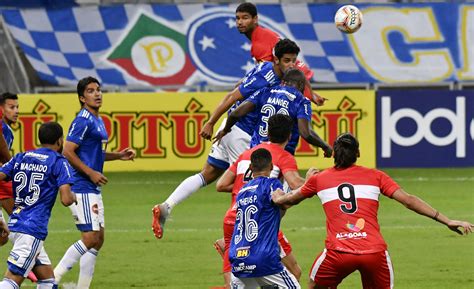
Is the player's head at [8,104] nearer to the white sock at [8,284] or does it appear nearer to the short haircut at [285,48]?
the white sock at [8,284]

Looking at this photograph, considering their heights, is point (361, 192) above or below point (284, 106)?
below

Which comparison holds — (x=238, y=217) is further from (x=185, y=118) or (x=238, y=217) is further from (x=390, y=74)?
(x=390, y=74)

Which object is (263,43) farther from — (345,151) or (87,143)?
(345,151)

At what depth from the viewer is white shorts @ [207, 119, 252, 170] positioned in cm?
1271

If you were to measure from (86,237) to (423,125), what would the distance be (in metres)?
12.5

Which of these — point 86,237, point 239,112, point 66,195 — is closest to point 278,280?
point 66,195

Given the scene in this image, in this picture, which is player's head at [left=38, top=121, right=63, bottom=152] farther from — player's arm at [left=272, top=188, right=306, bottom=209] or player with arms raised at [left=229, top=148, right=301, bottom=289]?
player's arm at [left=272, top=188, right=306, bottom=209]

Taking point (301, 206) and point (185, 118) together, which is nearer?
point (301, 206)

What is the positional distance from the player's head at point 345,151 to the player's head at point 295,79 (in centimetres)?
209

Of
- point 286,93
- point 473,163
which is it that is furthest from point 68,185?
point 473,163

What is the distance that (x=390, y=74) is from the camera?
24922mm

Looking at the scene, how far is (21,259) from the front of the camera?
10.5m

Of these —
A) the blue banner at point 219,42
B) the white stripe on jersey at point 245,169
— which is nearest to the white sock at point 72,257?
the white stripe on jersey at point 245,169

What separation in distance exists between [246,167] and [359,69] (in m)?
14.8
